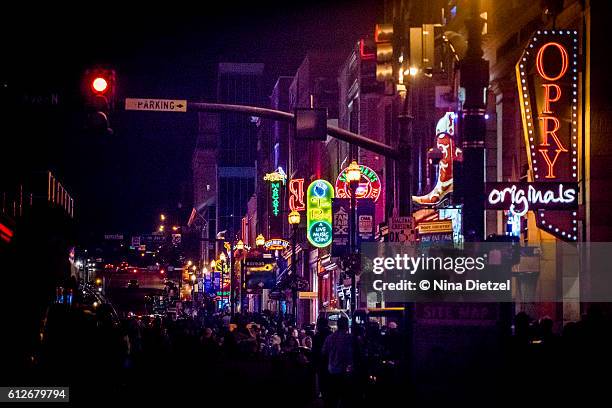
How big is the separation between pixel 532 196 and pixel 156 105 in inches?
305

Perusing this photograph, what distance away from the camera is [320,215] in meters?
48.5

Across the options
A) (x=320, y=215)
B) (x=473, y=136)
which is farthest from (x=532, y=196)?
(x=320, y=215)

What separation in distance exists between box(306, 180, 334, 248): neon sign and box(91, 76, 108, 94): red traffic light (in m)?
29.8

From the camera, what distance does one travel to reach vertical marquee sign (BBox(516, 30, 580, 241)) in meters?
21.8

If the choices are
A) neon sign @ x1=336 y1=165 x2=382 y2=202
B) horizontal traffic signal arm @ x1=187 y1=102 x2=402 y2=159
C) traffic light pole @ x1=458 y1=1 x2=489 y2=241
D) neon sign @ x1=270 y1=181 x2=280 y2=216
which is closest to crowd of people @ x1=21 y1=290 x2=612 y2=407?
traffic light pole @ x1=458 y1=1 x2=489 y2=241

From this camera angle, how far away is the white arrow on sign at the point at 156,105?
18.8 meters

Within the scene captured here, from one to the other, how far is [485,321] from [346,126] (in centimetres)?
3914

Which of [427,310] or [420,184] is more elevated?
[420,184]

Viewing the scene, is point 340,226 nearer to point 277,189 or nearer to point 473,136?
point 473,136

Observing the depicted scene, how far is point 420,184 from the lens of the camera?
3547 cm

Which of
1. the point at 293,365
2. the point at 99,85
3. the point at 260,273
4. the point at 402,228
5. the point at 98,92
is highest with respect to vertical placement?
the point at 99,85

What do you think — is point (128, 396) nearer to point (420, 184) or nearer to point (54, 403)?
point (54, 403)

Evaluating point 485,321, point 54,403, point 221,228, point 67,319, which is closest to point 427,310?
point 485,321

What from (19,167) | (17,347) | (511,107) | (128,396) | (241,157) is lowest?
(128,396)
